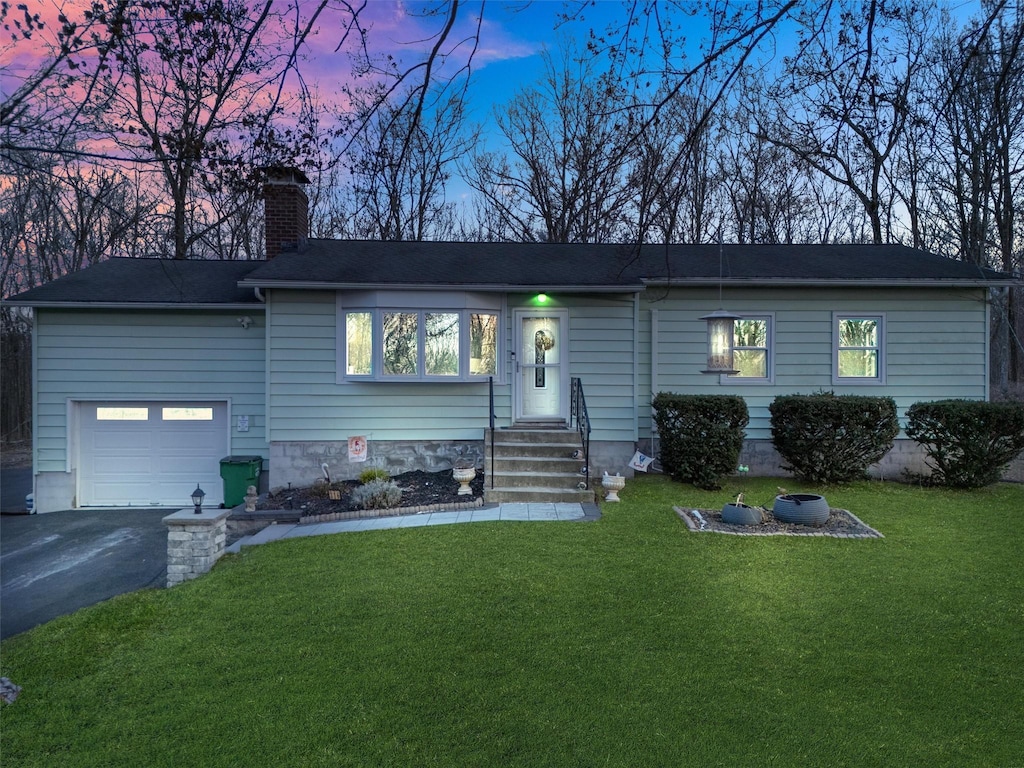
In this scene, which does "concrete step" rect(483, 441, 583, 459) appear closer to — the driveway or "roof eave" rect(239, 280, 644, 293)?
"roof eave" rect(239, 280, 644, 293)

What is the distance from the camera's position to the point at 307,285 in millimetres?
9102

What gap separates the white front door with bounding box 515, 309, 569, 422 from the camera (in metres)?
9.98

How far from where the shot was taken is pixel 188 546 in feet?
18.6

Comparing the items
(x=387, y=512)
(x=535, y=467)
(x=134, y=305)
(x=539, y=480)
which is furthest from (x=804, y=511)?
(x=134, y=305)

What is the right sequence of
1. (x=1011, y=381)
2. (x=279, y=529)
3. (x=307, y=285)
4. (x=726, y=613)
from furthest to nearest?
(x=1011, y=381) → (x=307, y=285) → (x=279, y=529) → (x=726, y=613)

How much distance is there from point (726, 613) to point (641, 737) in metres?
1.78

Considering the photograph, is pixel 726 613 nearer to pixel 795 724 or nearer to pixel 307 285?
pixel 795 724

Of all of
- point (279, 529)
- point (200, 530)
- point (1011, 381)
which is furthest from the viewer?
point (1011, 381)

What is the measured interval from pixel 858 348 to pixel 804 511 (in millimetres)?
5004

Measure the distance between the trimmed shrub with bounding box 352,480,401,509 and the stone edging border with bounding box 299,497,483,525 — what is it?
0.16 meters

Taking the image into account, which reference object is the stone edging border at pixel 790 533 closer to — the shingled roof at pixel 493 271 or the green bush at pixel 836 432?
the green bush at pixel 836 432

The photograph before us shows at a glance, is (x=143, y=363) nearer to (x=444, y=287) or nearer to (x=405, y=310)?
(x=405, y=310)

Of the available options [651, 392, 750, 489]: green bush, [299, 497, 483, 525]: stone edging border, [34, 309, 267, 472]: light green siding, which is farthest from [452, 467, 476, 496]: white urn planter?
[34, 309, 267, 472]: light green siding

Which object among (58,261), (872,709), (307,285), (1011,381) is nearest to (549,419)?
(307,285)
